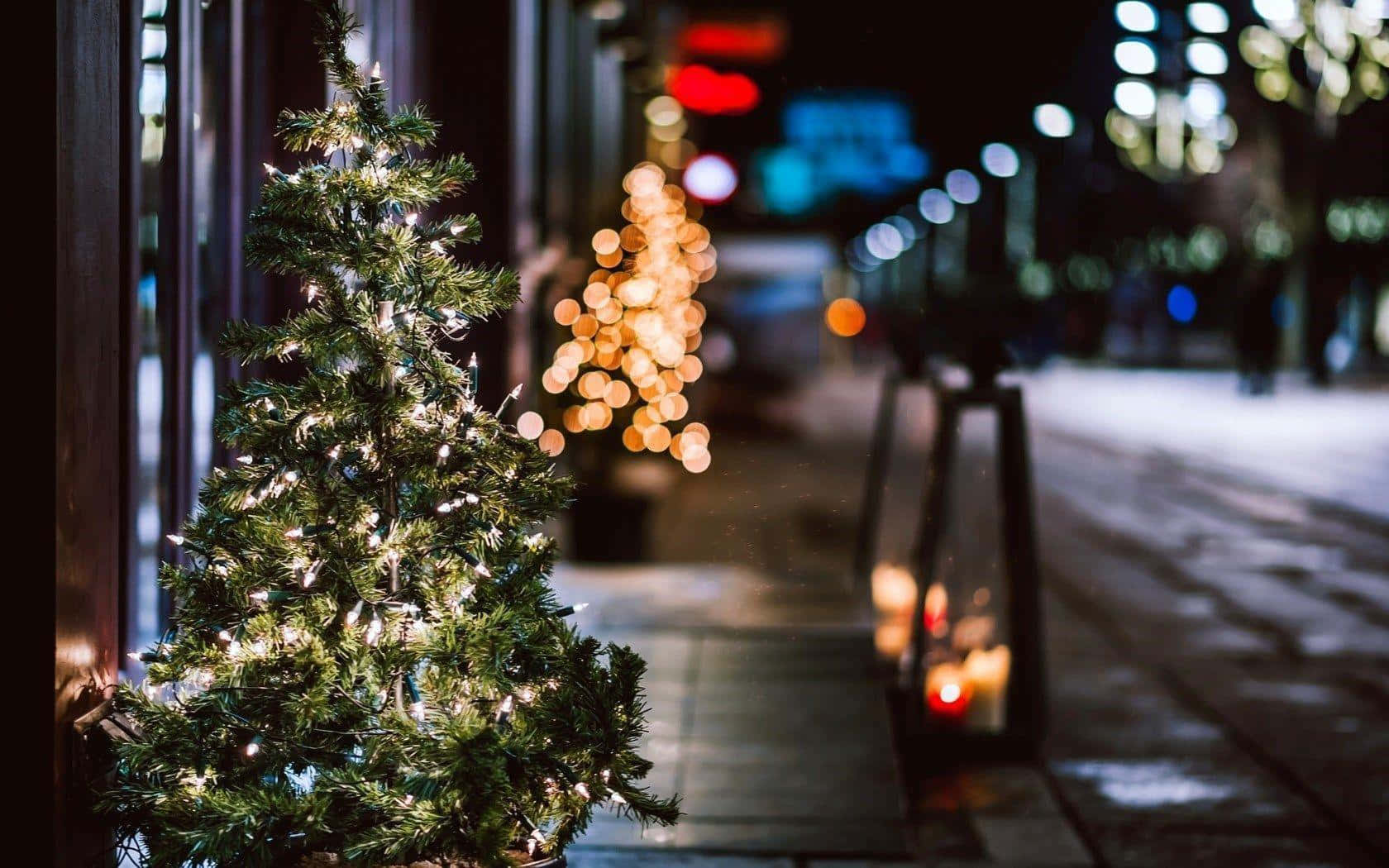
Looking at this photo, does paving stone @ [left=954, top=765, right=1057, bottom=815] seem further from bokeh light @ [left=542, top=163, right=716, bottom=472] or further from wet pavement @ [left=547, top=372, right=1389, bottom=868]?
bokeh light @ [left=542, top=163, right=716, bottom=472]

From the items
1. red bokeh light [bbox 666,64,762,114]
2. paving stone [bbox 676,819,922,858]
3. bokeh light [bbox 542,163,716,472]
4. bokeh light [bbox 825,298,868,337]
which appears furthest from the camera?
bokeh light [bbox 825,298,868,337]

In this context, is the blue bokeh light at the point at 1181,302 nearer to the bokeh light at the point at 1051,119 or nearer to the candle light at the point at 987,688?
the bokeh light at the point at 1051,119

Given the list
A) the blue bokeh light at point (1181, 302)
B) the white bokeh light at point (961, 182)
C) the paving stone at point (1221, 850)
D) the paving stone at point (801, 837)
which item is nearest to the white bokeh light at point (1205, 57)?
the white bokeh light at point (961, 182)

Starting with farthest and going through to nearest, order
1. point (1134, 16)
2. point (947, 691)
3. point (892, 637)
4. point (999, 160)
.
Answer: point (999, 160)
point (892, 637)
point (1134, 16)
point (947, 691)

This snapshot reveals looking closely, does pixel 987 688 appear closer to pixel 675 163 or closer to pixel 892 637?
pixel 892 637

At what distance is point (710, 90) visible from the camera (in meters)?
29.3

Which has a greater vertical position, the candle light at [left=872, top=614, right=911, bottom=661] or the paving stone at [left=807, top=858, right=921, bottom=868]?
the candle light at [left=872, top=614, right=911, bottom=661]

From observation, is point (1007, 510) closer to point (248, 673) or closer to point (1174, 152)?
point (248, 673)

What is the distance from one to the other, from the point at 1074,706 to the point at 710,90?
23309mm

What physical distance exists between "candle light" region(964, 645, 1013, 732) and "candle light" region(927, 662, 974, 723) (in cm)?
3

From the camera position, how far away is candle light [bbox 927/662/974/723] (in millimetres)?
6352

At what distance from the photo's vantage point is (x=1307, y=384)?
31.4m

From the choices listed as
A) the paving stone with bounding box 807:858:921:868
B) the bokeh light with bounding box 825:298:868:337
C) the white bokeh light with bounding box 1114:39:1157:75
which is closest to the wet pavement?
the paving stone with bounding box 807:858:921:868

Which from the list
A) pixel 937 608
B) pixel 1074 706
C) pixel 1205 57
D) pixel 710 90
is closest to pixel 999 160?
pixel 1074 706
